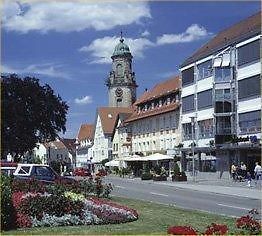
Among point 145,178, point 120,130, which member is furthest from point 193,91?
point 120,130

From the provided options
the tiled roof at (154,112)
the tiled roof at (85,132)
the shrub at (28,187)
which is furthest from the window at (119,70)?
the shrub at (28,187)

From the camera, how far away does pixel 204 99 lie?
6253cm

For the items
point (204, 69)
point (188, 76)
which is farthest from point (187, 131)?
point (204, 69)

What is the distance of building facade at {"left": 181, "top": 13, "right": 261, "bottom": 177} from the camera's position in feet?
174

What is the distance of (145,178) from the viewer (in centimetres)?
6006

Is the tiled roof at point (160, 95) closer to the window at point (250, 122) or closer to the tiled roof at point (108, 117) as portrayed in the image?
the window at point (250, 122)

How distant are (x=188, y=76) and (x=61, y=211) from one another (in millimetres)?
53098

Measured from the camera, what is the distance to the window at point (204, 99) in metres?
61.2

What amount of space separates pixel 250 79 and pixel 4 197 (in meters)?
42.9

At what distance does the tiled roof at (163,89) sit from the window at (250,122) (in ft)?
65.9

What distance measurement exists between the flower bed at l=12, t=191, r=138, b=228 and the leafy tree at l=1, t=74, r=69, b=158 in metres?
14.8

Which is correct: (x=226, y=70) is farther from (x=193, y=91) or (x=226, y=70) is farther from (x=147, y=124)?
(x=147, y=124)

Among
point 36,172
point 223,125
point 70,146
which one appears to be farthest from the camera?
point 70,146

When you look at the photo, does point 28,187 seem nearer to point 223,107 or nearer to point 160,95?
point 223,107
